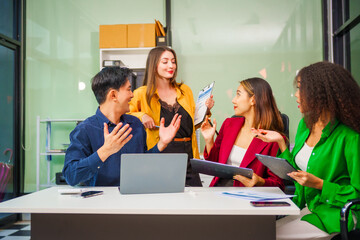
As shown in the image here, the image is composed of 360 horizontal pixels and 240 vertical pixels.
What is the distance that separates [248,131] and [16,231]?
282cm

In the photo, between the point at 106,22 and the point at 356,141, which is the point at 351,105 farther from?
the point at 106,22

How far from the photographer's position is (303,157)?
179cm

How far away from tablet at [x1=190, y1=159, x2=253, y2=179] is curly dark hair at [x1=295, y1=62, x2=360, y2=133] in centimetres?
45

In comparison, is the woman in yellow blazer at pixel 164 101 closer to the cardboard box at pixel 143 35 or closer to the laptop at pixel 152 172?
the laptop at pixel 152 172

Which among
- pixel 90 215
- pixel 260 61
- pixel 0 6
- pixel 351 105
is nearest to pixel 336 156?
pixel 351 105

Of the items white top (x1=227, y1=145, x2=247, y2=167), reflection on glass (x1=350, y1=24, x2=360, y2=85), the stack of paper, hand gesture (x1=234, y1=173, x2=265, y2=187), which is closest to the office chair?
hand gesture (x1=234, y1=173, x2=265, y2=187)

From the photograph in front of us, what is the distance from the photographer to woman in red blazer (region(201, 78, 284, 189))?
2.06m

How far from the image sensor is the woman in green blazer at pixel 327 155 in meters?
1.48

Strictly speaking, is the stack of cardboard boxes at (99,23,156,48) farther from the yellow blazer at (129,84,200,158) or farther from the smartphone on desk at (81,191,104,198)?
the smartphone on desk at (81,191,104,198)

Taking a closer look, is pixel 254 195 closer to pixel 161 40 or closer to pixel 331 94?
pixel 331 94

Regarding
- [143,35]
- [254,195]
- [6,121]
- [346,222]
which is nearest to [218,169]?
[254,195]

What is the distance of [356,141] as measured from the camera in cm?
152

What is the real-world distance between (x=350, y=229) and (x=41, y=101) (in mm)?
3978

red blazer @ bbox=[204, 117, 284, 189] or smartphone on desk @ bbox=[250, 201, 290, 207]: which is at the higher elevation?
red blazer @ bbox=[204, 117, 284, 189]
